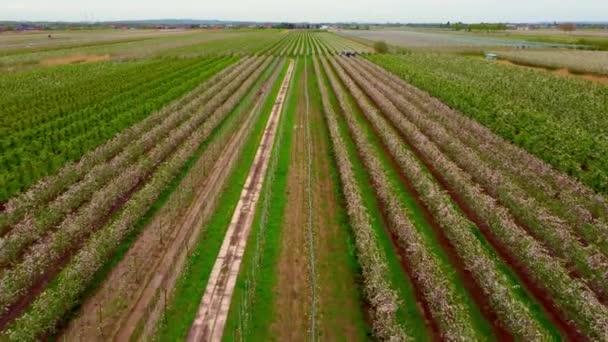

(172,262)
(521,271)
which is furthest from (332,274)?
(521,271)

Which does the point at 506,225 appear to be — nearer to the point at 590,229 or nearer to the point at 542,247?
the point at 542,247

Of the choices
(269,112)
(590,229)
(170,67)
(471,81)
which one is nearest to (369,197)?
(590,229)

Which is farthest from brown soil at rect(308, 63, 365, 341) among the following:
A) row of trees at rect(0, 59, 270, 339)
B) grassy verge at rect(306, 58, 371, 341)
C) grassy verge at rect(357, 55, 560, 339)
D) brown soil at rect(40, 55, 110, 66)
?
brown soil at rect(40, 55, 110, 66)

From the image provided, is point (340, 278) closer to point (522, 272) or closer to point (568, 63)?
point (522, 272)

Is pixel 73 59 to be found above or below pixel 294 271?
below

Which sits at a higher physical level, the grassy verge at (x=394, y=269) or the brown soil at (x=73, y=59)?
the grassy verge at (x=394, y=269)

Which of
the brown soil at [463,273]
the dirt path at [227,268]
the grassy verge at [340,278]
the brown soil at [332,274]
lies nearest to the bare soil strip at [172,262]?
the dirt path at [227,268]

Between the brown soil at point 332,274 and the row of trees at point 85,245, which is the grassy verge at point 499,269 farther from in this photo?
the row of trees at point 85,245
